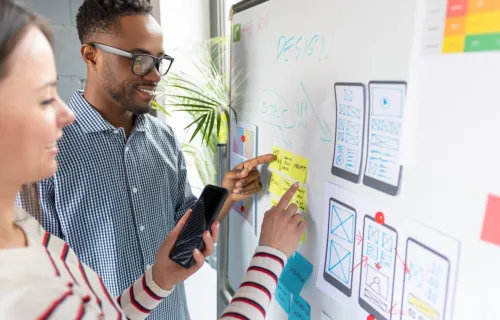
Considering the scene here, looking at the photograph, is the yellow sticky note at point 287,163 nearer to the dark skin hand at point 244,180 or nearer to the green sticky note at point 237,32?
the dark skin hand at point 244,180

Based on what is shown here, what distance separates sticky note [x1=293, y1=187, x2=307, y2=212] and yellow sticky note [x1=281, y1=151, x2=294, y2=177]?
5 centimetres

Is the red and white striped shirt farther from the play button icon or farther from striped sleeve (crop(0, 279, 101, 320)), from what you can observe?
the play button icon

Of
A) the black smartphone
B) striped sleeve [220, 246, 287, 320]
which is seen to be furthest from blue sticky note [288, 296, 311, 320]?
the black smartphone

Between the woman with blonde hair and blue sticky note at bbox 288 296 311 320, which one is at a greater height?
the woman with blonde hair

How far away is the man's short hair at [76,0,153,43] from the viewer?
3.38 feet

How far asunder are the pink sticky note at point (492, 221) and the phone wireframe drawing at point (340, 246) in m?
0.25

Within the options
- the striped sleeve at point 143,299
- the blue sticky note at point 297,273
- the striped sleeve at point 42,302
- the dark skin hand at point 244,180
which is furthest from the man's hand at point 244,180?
the striped sleeve at point 42,302

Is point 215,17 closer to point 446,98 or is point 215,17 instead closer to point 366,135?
point 366,135

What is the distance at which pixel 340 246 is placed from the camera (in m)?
0.74

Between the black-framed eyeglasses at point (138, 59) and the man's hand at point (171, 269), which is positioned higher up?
the black-framed eyeglasses at point (138, 59)

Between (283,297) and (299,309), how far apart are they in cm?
8

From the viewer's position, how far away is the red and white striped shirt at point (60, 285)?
446 mm

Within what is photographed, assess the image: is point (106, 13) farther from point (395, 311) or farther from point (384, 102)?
point (395, 311)

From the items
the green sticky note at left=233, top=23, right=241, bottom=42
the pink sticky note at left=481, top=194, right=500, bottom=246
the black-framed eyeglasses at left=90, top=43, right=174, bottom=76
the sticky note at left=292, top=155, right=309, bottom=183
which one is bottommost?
the sticky note at left=292, top=155, right=309, bottom=183
